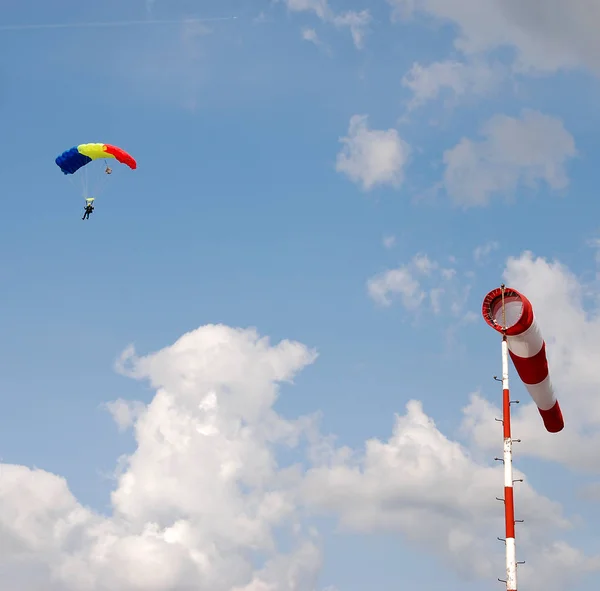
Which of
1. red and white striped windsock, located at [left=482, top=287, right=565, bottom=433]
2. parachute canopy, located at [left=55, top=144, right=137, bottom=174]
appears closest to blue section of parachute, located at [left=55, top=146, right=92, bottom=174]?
parachute canopy, located at [left=55, top=144, right=137, bottom=174]

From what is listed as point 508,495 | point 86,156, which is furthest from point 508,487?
point 86,156

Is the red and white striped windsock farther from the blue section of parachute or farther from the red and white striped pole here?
the blue section of parachute

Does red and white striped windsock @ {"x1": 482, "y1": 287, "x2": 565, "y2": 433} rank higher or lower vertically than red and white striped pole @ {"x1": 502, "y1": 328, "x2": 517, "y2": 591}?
higher

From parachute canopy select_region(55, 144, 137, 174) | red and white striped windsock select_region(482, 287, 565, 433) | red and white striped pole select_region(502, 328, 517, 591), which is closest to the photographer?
red and white striped pole select_region(502, 328, 517, 591)

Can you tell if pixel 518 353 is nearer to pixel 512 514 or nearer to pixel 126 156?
pixel 512 514

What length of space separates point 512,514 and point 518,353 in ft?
44.4

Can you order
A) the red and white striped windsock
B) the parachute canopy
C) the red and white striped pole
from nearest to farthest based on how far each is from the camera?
the red and white striped pole
the red and white striped windsock
the parachute canopy

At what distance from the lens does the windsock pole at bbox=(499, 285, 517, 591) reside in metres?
60.6

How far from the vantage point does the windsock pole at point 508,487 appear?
A: 199 feet

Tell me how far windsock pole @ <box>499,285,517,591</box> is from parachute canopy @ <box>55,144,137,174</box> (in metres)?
81.2

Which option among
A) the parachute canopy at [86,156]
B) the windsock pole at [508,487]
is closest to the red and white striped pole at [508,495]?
the windsock pole at [508,487]

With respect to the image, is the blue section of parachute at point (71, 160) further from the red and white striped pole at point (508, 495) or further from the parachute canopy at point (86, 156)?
the red and white striped pole at point (508, 495)

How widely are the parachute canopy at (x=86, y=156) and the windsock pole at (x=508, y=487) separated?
266 ft

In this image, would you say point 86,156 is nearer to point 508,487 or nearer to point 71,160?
point 71,160
